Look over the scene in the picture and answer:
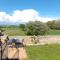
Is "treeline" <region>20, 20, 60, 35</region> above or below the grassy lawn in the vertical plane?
above

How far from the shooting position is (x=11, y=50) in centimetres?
873

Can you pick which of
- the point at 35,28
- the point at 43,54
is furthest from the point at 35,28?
the point at 43,54

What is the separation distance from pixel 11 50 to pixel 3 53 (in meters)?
1.13

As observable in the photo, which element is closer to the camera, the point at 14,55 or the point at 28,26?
the point at 14,55

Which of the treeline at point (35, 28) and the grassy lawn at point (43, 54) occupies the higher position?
the treeline at point (35, 28)

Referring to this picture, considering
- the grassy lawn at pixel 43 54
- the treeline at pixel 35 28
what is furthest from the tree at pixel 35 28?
the grassy lawn at pixel 43 54

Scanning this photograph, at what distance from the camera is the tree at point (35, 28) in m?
26.5

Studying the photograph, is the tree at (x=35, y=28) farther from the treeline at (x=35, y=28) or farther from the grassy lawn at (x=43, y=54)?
the grassy lawn at (x=43, y=54)

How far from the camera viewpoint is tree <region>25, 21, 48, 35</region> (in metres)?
26.5

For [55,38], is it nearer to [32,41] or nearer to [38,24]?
[32,41]

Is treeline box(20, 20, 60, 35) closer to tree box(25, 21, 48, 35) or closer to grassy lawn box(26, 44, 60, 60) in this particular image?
Result: tree box(25, 21, 48, 35)

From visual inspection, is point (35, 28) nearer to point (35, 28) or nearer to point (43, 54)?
point (35, 28)

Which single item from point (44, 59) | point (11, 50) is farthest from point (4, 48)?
point (44, 59)

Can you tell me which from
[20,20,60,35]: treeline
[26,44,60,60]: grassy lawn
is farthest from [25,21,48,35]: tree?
[26,44,60,60]: grassy lawn
